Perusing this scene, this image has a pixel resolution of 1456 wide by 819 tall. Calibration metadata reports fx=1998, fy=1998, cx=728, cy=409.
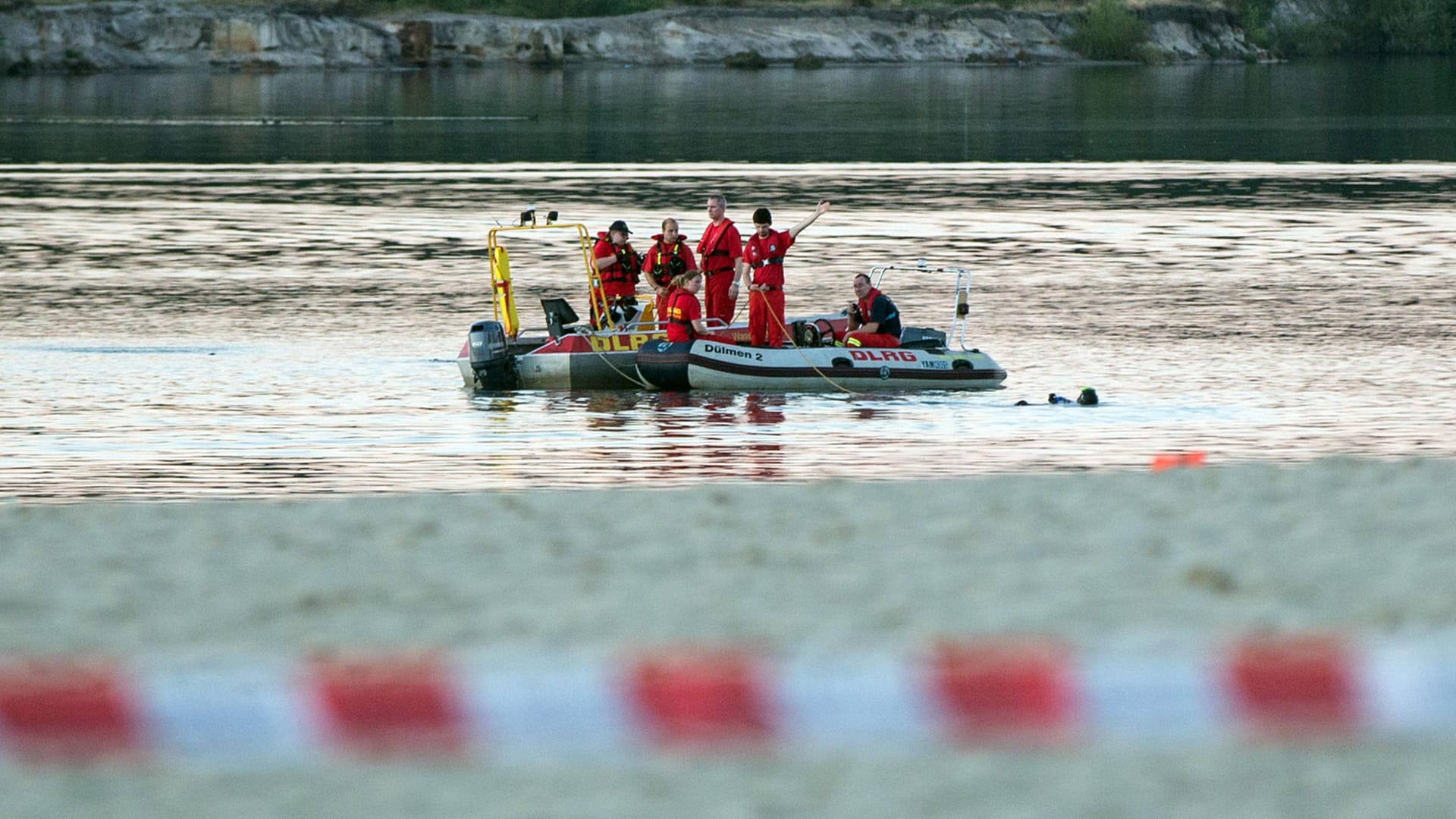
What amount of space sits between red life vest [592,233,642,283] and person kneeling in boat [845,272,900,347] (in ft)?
7.68

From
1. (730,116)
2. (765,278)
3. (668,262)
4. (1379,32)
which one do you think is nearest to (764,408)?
(765,278)

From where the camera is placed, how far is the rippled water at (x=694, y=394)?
53.7 ft

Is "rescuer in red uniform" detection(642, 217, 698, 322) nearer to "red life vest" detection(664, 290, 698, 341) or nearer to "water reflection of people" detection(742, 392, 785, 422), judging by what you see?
"red life vest" detection(664, 290, 698, 341)

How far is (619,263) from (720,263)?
1.21 metres

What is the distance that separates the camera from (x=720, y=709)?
5.44 m

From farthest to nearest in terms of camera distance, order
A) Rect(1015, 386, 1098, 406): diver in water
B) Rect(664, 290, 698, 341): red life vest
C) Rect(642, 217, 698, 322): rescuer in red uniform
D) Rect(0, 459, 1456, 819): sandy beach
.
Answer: Rect(642, 217, 698, 322): rescuer in red uniform → Rect(664, 290, 698, 341): red life vest → Rect(1015, 386, 1098, 406): diver in water → Rect(0, 459, 1456, 819): sandy beach

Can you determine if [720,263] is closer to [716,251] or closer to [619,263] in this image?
[716,251]

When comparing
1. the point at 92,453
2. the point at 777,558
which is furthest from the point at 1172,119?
the point at 777,558

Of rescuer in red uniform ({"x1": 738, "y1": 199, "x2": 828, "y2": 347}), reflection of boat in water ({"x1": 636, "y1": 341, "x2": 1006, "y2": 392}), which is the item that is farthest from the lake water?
rescuer in red uniform ({"x1": 738, "y1": 199, "x2": 828, "y2": 347})

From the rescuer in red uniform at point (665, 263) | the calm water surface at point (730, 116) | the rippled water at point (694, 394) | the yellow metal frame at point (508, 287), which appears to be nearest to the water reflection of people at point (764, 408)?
the rippled water at point (694, 394)

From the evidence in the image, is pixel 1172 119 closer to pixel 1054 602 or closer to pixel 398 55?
pixel 398 55

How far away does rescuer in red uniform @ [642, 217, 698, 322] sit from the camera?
20844mm

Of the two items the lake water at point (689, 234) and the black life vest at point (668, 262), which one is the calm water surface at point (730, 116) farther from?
the black life vest at point (668, 262)

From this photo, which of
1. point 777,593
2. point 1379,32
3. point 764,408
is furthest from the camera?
point 1379,32
